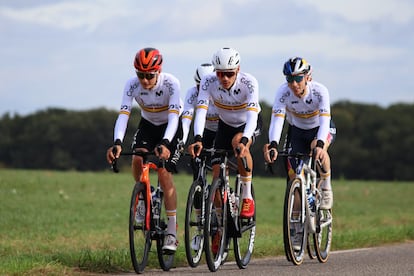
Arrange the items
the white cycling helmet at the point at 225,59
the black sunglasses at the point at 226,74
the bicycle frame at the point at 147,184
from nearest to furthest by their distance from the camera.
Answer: the bicycle frame at the point at 147,184 < the white cycling helmet at the point at 225,59 < the black sunglasses at the point at 226,74

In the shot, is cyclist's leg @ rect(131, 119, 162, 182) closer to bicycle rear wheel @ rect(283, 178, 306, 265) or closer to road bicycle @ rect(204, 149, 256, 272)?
road bicycle @ rect(204, 149, 256, 272)

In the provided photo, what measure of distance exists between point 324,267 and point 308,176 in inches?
49.8

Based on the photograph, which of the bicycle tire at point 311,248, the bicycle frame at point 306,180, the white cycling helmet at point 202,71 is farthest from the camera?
the white cycling helmet at point 202,71

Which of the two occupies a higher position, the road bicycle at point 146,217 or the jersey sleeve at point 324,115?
the jersey sleeve at point 324,115

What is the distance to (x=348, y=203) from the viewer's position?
33625mm

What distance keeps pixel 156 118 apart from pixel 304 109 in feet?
7.13

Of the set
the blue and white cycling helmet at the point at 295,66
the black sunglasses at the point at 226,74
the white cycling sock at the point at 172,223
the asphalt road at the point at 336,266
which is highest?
the blue and white cycling helmet at the point at 295,66

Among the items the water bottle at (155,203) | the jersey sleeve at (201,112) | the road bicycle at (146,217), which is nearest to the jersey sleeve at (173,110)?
the jersey sleeve at (201,112)

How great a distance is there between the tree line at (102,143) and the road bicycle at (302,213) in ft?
216

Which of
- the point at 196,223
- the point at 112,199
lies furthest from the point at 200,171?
the point at 112,199

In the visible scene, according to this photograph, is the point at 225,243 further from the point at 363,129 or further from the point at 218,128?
the point at 363,129

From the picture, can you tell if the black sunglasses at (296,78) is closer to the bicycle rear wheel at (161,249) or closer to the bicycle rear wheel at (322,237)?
the bicycle rear wheel at (322,237)

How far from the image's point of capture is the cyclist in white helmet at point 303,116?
40.2 feet

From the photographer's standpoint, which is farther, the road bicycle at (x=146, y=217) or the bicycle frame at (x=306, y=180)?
the bicycle frame at (x=306, y=180)
